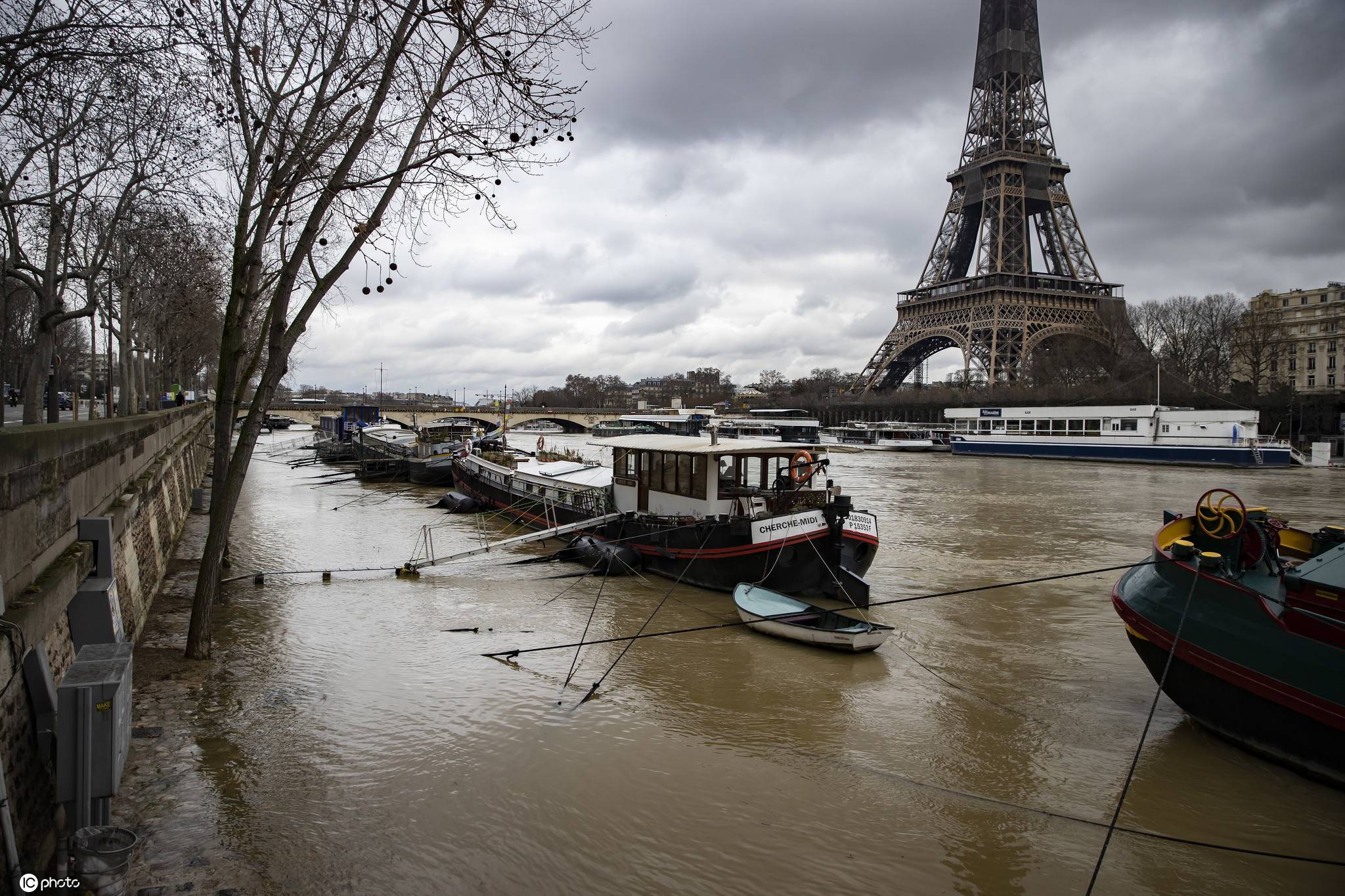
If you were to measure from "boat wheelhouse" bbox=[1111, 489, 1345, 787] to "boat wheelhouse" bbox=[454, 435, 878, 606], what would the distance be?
614cm

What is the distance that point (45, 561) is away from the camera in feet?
23.1

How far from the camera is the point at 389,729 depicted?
9.20m

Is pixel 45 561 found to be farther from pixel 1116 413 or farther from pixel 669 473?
pixel 1116 413

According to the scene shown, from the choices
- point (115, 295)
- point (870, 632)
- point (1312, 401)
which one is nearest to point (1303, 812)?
point (870, 632)

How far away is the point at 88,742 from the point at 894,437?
282 ft

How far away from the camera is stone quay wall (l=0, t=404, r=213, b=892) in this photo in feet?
17.6

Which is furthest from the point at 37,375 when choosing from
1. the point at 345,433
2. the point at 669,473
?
the point at 345,433

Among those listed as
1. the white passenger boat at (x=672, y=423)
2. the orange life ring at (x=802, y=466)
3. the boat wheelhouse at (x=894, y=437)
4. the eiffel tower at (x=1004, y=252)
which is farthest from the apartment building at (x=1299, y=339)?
the orange life ring at (x=802, y=466)

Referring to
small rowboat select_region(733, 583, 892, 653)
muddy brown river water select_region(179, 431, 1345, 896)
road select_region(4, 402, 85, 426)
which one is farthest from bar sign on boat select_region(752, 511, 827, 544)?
road select_region(4, 402, 85, 426)

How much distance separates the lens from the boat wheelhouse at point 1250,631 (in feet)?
25.7

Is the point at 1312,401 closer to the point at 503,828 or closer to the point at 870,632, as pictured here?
the point at 870,632

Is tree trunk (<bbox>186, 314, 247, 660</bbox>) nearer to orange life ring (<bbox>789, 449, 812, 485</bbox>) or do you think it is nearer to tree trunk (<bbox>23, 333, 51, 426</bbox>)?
tree trunk (<bbox>23, 333, 51, 426</bbox>)

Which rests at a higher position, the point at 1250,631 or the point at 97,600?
the point at 97,600

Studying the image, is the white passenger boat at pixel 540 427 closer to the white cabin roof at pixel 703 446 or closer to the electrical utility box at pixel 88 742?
the white cabin roof at pixel 703 446
